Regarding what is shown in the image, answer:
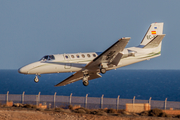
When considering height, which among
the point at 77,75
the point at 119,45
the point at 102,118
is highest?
the point at 119,45

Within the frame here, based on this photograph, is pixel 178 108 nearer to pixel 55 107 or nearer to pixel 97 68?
pixel 97 68

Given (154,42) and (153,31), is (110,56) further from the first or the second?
(153,31)

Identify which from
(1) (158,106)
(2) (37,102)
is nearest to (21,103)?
(2) (37,102)

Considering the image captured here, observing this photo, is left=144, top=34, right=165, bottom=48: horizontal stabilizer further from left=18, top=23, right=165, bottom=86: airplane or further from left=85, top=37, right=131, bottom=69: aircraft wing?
left=85, top=37, right=131, bottom=69: aircraft wing

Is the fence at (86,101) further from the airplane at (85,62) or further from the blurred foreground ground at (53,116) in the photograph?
the airplane at (85,62)

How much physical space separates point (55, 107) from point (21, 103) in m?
5.26

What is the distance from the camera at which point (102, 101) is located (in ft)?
137

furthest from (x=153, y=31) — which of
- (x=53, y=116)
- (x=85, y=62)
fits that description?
(x=53, y=116)

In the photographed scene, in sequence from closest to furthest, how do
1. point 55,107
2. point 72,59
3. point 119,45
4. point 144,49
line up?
point 119,45 → point 72,59 → point 144,49 → point 55,107

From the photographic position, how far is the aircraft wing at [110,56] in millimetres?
31370

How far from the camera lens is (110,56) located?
3334 centimetres

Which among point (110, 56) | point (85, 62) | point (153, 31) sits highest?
point (153, 31)

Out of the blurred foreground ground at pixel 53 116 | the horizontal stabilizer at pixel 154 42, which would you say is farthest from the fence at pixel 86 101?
the horizontal stabilizer at pixel 154 42

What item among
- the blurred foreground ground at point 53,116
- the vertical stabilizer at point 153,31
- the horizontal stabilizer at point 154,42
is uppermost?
the vertical stabilizer at point 153,31
